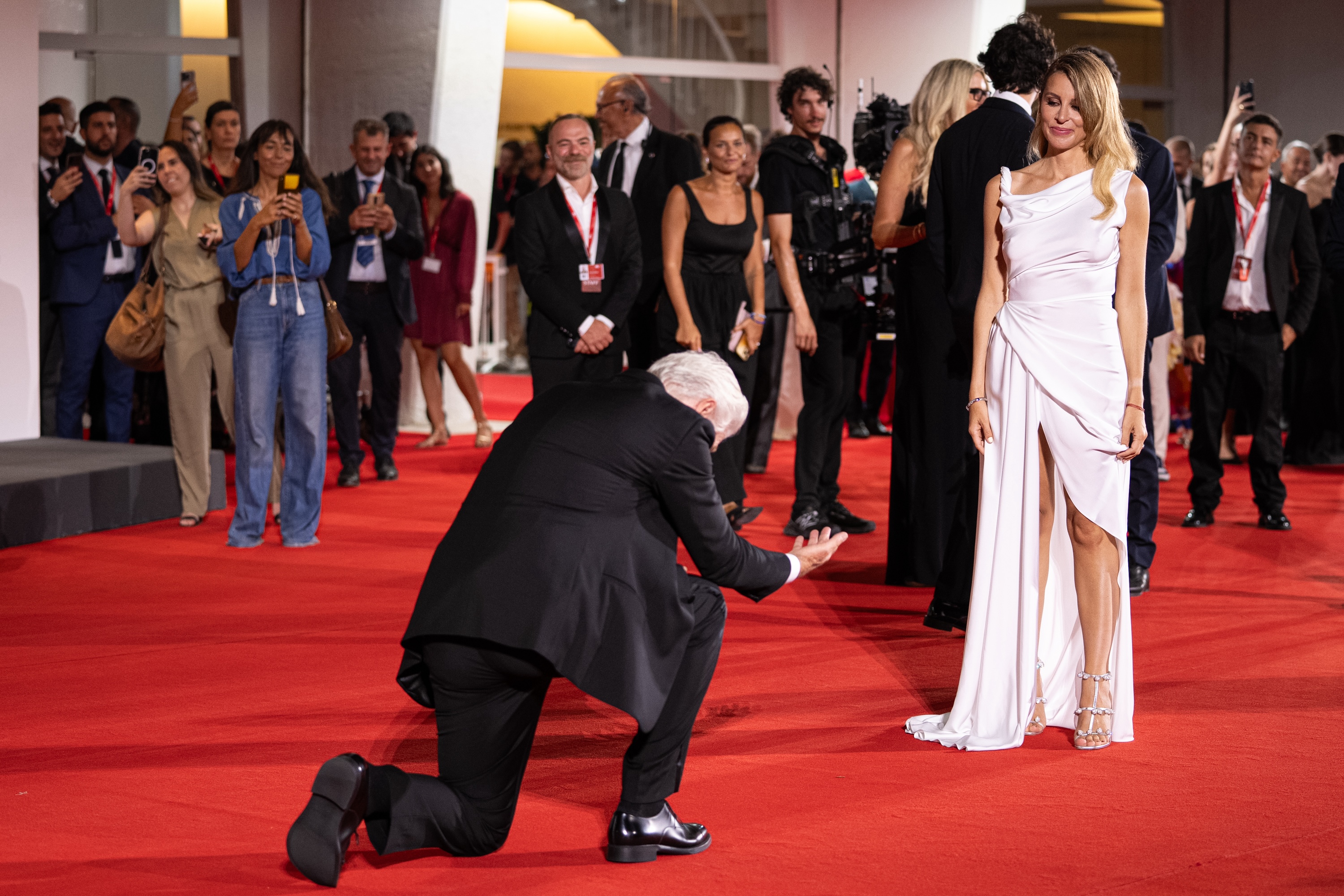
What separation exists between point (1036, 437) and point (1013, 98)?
1.40m

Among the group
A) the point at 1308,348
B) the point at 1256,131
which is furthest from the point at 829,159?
the point at 1308,348

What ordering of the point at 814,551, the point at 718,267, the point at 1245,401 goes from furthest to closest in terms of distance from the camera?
1. the point at 1245,401
2. the point at 718,267
3. the point at 814,551

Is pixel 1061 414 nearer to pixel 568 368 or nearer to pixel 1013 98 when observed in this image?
pixel 1013 98

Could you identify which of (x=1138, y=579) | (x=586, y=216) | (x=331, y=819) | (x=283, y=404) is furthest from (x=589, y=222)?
(x=331, y=819)

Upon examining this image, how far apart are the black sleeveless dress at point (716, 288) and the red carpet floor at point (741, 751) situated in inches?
35.5

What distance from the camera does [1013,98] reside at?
14.0 feet

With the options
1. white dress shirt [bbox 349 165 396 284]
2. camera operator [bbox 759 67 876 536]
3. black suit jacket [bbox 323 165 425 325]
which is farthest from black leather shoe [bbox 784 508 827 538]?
white dress shirt [bbox 349 165 396 284]

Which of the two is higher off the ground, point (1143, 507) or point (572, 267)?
point (572, 267)

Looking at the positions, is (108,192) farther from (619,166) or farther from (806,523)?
(806,523)

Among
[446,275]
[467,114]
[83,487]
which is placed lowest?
[83,487]

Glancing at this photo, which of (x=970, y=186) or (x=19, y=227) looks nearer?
(x=970, y=186)

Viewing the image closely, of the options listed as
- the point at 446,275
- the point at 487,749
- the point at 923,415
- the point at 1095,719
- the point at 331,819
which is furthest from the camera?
the point at 446,275

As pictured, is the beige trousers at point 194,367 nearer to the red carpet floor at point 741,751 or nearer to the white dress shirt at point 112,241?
the red carpet floor at point 741,751

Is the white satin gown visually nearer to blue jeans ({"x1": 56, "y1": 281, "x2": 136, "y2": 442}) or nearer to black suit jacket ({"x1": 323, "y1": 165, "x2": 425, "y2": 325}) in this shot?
black suit jacket ({"x1": 323, "y1": 165, "x2": 425, "y2": 325})
